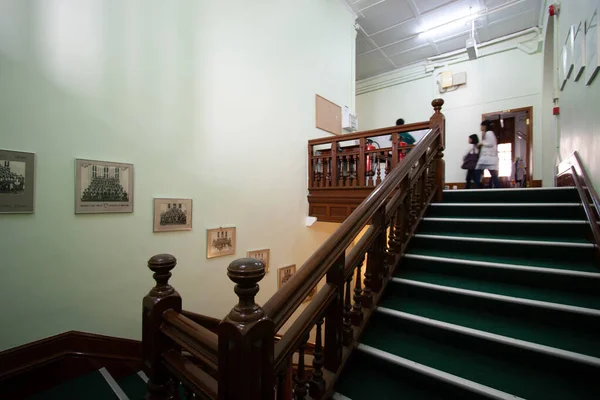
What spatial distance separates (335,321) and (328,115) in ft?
15.0

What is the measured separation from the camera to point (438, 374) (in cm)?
145

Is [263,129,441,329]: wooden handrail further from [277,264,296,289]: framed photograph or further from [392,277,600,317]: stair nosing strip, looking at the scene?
[277,264,296,289]: framed photograph

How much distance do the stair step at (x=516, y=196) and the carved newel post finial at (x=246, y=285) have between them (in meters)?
3.10

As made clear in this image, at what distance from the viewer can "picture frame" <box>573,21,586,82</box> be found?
2539 mm

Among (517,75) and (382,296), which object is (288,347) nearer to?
(382,296)

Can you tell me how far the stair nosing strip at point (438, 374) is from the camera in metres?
1.31

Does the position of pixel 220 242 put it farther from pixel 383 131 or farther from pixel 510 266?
pixel 510 266

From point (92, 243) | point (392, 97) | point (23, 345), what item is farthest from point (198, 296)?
point (392, 97)

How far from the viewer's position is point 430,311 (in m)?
1.93

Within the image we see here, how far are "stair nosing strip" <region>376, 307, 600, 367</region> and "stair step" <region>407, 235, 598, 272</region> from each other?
788 mm

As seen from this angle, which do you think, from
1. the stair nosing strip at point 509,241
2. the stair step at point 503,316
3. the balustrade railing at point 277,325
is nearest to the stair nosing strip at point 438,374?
the balustrade railing at point 277,325

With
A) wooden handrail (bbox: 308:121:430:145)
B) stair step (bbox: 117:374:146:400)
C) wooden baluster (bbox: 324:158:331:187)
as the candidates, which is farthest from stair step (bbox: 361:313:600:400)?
wooden baluster (bbox: 324:158:331:187)

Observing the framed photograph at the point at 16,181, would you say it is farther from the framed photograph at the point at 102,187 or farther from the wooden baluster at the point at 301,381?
the wooden baluster at the point at 301,381

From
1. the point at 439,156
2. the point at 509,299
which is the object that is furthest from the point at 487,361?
the point at 439,156
